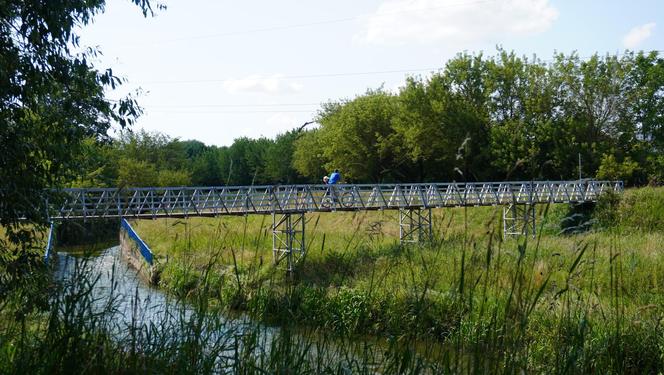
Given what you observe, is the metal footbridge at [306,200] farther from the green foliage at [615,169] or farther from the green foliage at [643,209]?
the green foliage at [643,209]

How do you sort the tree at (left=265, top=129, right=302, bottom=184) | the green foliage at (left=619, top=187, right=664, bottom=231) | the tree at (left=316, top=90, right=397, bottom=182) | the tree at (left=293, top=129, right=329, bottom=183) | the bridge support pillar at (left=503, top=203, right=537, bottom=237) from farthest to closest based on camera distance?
the tree at (left=265, top=129, right=302, bottom=184), the tree at (left=293, top=129, right=329, bottom=183), the tree at (left=316, top=90, right=397, bottom=182), the green foliage at (left=619, top=187, right=664, bottom=231), the bridge support pillar at (left=503, top=203, right=537, bottom=237)

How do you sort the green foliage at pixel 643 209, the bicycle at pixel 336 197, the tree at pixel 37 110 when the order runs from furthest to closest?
the green foliage at pixel 643 209 → the bicycle at pixel 336 197 → the tree at pixel 37 110

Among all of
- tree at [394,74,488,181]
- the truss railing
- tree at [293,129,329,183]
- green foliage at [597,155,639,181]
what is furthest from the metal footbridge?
tree at [293,129,329,183]

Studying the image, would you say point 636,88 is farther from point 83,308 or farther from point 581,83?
point 83,308

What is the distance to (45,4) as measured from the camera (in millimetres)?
5664

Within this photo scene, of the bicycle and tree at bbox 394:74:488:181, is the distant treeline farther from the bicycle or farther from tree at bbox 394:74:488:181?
the bicycle

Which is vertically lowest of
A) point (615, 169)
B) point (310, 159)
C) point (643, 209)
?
point (643, 209)

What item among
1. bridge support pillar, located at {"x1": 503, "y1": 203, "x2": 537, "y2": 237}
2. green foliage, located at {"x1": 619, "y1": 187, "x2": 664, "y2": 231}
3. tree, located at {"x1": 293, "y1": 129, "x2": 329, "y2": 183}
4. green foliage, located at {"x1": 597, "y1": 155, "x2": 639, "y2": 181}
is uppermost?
tree, located at {"x1": 293, "y1": 129, "x2": 329, "y2": 183}

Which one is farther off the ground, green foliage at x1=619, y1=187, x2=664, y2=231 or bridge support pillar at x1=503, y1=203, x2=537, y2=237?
bridge support pillar at x1=503, y1=203, x2=537, y2=237

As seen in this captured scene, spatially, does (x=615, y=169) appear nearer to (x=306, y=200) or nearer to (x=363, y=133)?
(x=363, y=133)

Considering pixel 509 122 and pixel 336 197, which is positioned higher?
pixel 509 122

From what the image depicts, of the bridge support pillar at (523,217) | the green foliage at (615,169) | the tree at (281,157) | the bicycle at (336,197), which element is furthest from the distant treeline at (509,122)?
the tree at (281,157)

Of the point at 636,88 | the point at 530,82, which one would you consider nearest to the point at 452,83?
the point at 530,82

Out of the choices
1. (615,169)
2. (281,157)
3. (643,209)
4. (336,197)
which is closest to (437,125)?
(615,169)
